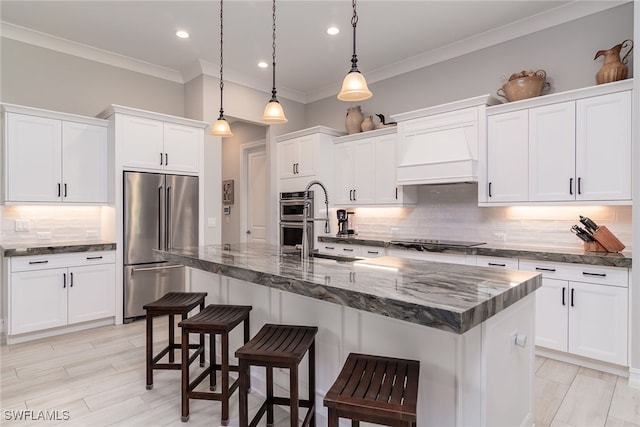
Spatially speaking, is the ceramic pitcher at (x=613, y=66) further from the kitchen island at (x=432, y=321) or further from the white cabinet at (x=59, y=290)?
the white cabinet at (x=59, y=290)

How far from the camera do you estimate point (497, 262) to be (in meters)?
3.33

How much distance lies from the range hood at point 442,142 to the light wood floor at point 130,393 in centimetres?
192

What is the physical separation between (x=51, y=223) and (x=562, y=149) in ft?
17.3

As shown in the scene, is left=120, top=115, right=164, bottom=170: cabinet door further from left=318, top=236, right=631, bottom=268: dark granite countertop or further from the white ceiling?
left=318, top=236, right=631, bottom=268: dark granite countertop

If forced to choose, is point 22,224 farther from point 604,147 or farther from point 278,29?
point 604,147

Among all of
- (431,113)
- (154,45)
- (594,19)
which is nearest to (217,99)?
(154,45)

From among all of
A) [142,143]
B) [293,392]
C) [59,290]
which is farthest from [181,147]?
[293,392]

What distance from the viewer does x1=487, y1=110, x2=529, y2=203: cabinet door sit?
11.2 ft

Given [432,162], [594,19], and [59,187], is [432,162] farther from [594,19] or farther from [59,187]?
[59,187]

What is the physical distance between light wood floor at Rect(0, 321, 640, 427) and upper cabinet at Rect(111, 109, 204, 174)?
A: 204cm

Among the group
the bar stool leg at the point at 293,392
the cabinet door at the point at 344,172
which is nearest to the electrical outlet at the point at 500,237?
the cabinet door at the point at 344,172

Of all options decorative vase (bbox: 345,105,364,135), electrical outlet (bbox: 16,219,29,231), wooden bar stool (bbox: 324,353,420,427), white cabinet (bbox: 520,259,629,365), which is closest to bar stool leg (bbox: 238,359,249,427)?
wooden bar stool (bbox: 324,353,420,427)

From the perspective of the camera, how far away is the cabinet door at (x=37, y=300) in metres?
3.38

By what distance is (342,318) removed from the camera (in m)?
1.94
